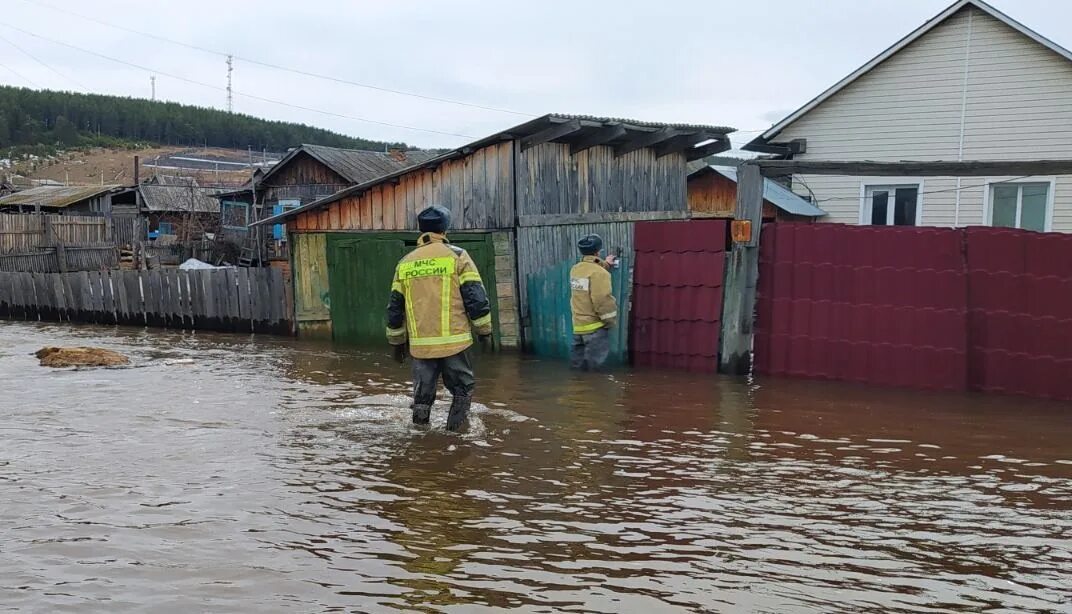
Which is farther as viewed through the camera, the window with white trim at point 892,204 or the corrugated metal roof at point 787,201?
the corrugated metal roof at point 787,201

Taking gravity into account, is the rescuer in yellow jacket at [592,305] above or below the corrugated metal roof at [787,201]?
below

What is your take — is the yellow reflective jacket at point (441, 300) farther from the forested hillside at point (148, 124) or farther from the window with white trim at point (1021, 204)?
the forested hillside at point (148, 124)

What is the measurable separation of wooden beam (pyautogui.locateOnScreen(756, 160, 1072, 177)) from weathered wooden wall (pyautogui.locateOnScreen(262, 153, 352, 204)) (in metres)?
25.3

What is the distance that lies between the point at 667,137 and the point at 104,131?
100992 mm

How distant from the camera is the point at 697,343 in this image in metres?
11.7

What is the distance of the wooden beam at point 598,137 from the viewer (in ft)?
47.4

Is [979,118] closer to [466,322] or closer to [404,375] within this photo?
[404,375]

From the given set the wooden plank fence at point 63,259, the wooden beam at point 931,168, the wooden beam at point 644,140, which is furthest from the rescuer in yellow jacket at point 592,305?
the wooden plank fence at point 63,259

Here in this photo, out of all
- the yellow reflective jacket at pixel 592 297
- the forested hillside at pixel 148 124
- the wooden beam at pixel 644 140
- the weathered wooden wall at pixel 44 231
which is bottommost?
the yellow reflective jacket at pixel 592 297

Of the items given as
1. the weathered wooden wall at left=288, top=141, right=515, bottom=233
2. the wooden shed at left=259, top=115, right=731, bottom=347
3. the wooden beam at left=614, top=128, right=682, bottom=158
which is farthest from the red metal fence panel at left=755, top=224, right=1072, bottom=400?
the wooden beam at left=614, top=128, right=682, bottom=158

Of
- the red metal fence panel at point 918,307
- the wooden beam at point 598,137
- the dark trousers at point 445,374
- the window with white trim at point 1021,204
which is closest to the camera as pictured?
the dark trousers at point 445,374

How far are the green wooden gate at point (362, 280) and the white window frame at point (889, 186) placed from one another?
9466mm

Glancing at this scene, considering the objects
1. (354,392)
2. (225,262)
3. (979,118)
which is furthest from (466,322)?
(225,262)

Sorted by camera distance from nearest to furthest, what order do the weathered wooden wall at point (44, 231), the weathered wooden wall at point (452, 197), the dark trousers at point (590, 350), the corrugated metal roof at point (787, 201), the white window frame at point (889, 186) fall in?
the dark trousers at point (590, 350)
the weathered wooden wall at point (452, 197)
the white window frame at point (889, 186)
the corrugated metal roof at point (787, 201)
the weathered wooden wall at point (44, 231)
